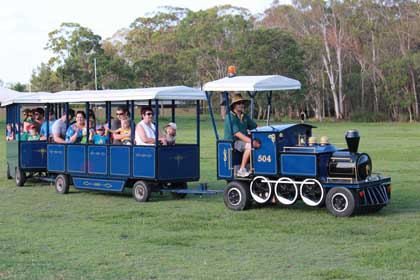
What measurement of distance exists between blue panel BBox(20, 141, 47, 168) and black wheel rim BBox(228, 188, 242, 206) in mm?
6330

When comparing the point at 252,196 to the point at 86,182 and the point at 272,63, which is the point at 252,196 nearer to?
the point at 86,182

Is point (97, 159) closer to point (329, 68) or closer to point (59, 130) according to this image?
point (59, 130)

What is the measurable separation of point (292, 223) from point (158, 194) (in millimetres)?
4849

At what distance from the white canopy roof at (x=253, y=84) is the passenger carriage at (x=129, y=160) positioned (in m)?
1.39

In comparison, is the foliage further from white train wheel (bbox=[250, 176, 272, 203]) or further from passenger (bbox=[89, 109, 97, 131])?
white train wheel (bbox=[250, 176, 272, 203])

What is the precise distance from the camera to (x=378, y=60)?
75.4 metres

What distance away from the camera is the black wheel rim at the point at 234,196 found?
1303 cm

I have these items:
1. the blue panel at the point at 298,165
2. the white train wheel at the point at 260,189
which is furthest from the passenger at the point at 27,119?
the blue panel at the point at 298,165

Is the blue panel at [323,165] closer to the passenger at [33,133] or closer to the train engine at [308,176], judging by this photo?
the train engine at [308,176]

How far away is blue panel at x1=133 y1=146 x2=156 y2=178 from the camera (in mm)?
14422

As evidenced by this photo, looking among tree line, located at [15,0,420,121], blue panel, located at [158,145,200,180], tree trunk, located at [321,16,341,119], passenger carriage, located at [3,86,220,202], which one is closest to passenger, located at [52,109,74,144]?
passenger carriage, located at [3,86,220,202]

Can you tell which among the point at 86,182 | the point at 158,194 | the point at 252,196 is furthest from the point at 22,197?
the point at 252,196

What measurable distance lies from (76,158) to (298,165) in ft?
18.1

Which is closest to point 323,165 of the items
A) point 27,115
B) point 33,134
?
point 33,134
